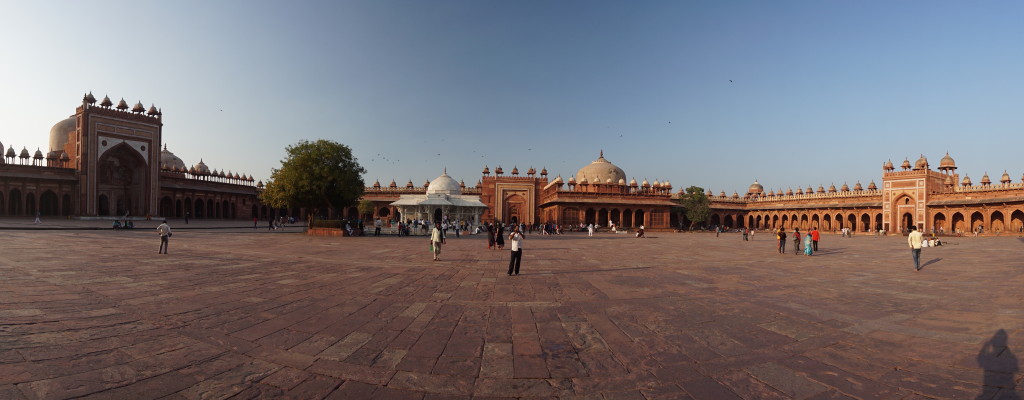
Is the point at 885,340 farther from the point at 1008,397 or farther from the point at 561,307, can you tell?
the point at 561,307

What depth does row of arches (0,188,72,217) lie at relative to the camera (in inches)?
1409

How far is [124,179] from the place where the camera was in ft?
137

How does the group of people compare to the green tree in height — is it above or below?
below

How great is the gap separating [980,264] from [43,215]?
6046 centimetres

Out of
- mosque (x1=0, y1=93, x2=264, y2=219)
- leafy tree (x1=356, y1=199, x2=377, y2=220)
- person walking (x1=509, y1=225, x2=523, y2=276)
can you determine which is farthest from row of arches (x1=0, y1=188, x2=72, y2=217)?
person walking (x1=509, y1=225, x2=523, y2=276)

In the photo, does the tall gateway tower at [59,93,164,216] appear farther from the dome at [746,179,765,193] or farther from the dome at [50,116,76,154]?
the dome at [746,179,765,193]

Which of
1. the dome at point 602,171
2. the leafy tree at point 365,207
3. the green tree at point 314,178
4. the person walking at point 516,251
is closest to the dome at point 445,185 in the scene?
the leafy tree at point 365,207

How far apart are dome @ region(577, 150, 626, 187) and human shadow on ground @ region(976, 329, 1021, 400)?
5242 cm

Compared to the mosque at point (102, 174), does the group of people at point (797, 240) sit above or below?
below

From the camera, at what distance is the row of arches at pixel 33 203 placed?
3579 cm

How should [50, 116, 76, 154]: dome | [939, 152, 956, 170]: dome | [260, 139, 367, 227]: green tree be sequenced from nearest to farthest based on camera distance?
1. [260, 139, 367, 227]: green tree
2. [50, 116, 76, 154]: dome
3. [939, 152, 956, 170]: dome

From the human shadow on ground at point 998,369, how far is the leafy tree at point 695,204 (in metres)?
46.8

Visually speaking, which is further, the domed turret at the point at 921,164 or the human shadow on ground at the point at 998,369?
the domed turret at the point at 921,164

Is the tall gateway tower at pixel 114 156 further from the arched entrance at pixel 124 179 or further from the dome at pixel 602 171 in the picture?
the dome at pixel 602 171
